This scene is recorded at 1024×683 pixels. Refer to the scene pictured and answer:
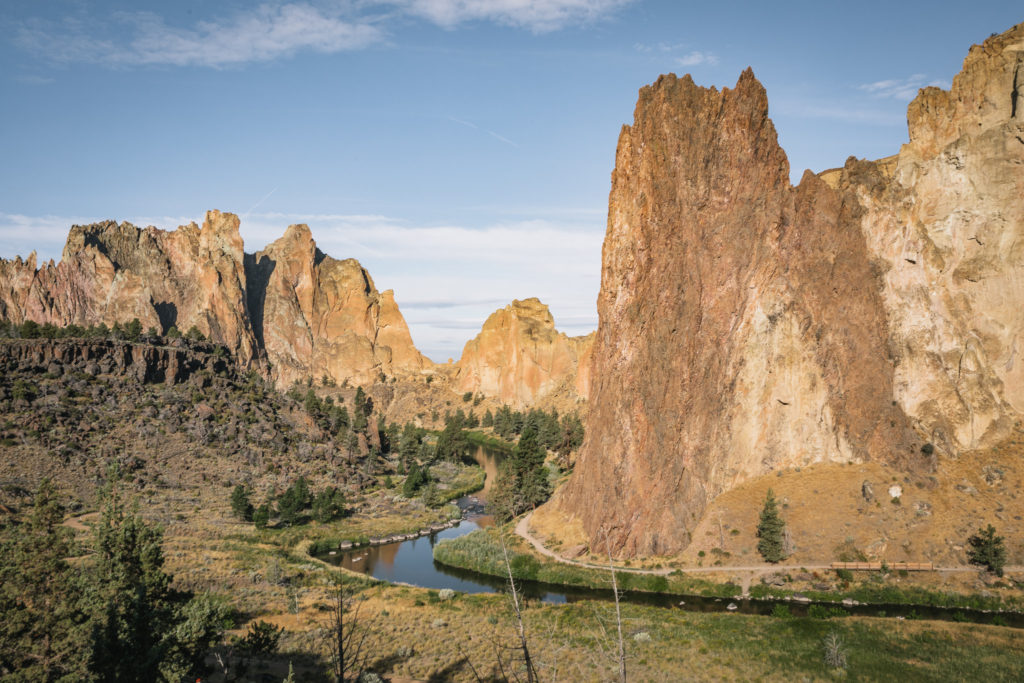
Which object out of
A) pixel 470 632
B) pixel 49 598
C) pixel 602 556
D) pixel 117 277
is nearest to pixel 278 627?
pixel 470 632

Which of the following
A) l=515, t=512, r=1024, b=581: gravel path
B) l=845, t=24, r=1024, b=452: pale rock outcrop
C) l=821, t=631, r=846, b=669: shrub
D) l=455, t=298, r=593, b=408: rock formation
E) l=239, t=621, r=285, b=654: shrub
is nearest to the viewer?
l=239, t=621, r=285, b=654: shrub

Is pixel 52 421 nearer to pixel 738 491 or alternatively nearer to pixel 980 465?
pixel 738 491

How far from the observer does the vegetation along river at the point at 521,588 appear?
43.4 meters

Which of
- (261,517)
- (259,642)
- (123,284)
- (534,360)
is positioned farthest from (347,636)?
(123,284)

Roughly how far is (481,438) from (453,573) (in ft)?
316

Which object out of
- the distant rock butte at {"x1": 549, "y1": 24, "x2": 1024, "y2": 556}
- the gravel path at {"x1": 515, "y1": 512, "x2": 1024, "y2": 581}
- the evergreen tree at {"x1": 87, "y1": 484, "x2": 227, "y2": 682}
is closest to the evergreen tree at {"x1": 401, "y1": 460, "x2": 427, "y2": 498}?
the distant rock butte at {"x1": 549, "y1": 24, "x2": 1024, "y2": 556}

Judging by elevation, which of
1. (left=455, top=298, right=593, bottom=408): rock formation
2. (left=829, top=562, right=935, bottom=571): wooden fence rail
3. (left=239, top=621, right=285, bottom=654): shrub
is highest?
(left=455, top=298, right=593, bottom=408): rock formation

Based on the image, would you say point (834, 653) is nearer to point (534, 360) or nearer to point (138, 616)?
point (138, 616)

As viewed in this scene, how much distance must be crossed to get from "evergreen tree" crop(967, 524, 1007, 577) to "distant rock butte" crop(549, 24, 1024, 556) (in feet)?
30.6

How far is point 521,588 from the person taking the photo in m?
45.8

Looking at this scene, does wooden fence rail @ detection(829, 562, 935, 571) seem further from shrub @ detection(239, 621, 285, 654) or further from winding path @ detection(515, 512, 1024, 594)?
shrub @ detection(239, 621, 285, 654)

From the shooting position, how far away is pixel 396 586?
52.4 meters

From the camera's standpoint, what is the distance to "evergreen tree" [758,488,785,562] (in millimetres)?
51094

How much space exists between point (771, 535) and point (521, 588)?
21.8m
